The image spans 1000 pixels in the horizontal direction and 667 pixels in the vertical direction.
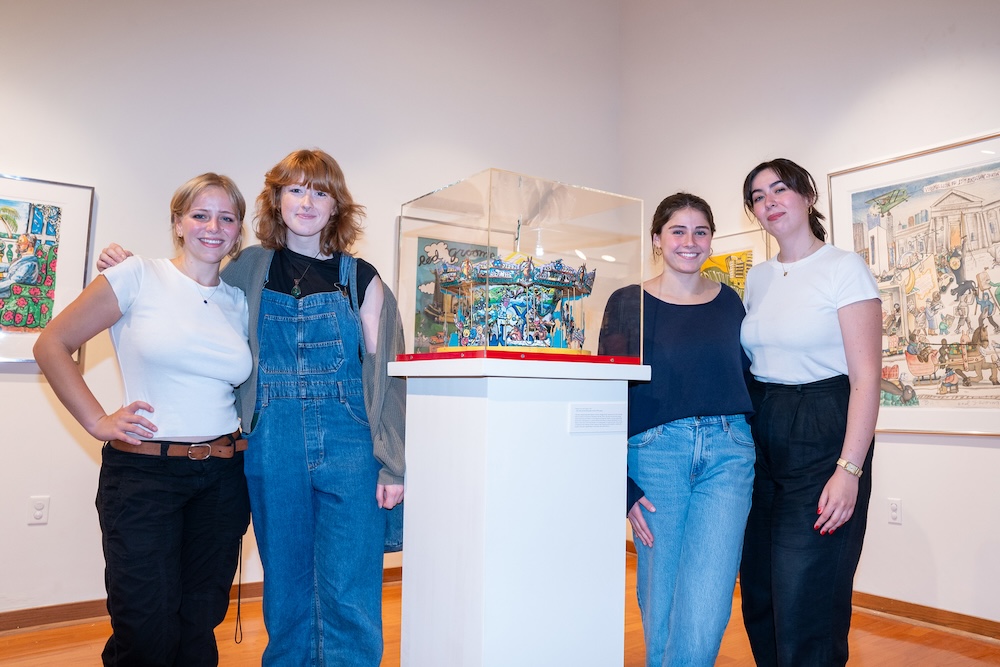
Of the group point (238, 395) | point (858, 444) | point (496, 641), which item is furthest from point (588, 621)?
point (238, 395)

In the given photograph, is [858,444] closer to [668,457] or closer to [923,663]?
[668,457]

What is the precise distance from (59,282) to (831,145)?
3865 mm

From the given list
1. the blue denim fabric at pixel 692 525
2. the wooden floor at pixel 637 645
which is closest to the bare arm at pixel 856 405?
the blue denim fabric at pixel 692 525

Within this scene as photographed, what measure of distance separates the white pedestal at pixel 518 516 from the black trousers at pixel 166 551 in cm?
51

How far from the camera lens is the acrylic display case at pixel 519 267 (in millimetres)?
1592

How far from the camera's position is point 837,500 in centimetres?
180

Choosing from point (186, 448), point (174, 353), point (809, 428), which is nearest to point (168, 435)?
point (186, 448)

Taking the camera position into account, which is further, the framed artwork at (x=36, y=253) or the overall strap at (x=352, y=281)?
the framed artwork at (x=36, y=253)

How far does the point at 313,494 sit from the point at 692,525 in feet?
3.20

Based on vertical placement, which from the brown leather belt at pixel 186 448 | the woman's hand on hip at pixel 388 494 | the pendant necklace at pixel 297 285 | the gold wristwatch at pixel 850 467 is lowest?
the woman's hand on hip at pixel 388 494

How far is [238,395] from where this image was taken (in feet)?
6.07

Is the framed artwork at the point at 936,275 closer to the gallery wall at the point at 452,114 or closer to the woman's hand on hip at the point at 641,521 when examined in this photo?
the gallery wall at the point at 452,114

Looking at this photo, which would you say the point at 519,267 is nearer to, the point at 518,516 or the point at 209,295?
the point at 518,516

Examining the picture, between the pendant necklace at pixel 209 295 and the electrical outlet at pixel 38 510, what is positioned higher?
the pendant necklace at pixel 209 295
